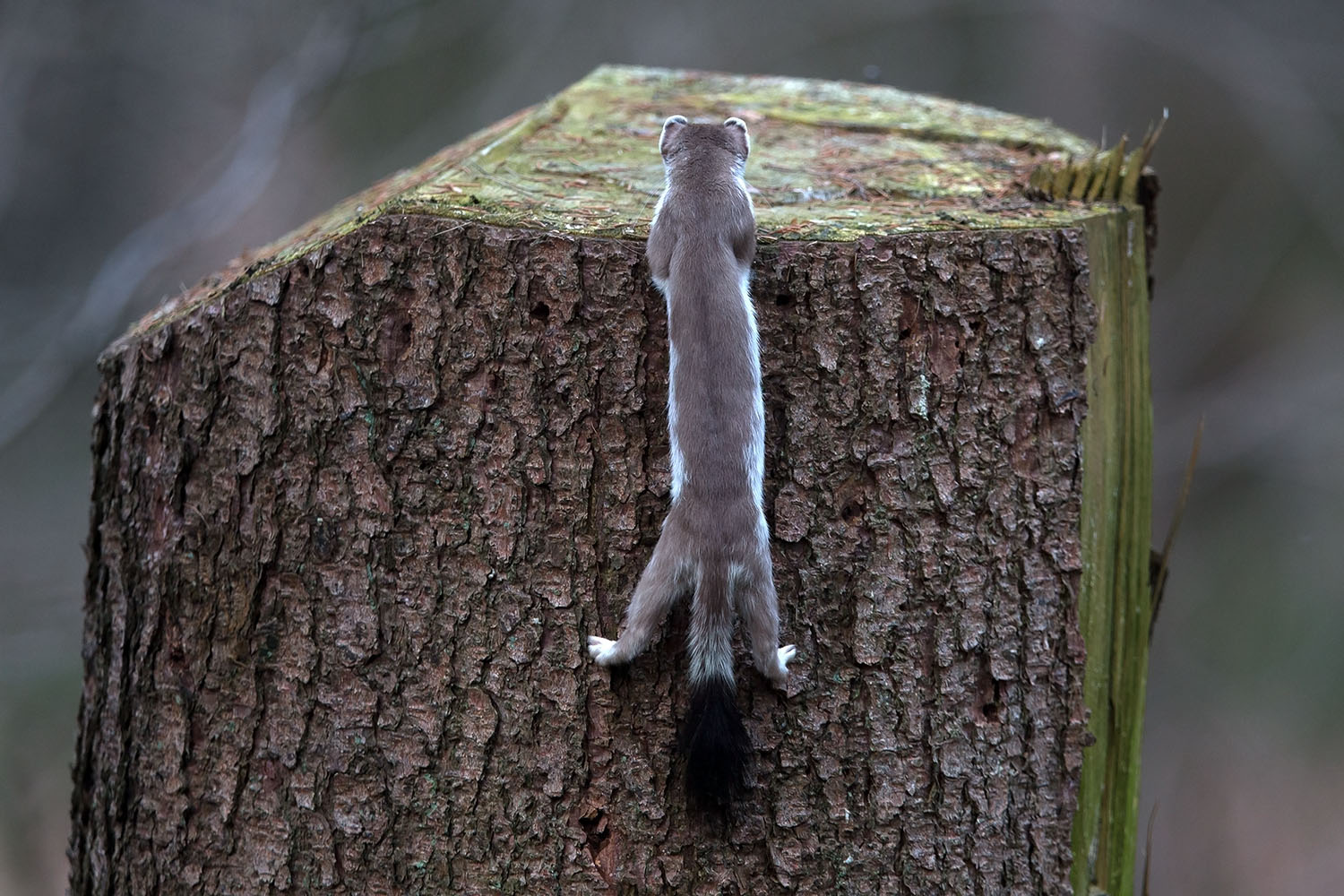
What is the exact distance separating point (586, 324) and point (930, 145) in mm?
1491

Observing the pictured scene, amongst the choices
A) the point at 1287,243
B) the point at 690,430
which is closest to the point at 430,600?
the point at 690,430

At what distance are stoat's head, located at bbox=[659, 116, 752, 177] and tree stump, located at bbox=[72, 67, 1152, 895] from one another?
0.66ft

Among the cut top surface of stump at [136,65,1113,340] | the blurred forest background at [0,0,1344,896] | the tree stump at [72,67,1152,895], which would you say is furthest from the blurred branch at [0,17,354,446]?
the tree stump at [72,67,1152,895]

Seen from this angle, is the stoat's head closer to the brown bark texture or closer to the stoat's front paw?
the brown bark texture

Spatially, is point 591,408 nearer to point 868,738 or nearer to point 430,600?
point 430,600

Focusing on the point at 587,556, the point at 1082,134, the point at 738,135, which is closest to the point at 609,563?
the point at 587,556

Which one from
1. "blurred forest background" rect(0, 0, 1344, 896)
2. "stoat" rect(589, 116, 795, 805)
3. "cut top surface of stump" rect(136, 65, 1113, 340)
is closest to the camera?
"stoat" rect(589, 116, 795, 805)

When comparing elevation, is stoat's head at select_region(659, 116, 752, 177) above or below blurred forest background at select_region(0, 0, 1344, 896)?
below

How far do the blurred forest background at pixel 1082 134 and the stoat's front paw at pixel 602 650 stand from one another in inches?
212

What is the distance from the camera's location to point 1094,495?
7.33ft

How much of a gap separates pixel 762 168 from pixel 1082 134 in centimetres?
573

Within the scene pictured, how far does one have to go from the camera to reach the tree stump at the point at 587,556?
1.99 meters

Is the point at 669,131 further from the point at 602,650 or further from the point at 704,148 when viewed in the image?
the point at 602,650

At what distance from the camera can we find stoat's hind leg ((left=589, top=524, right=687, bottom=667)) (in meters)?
1.92
